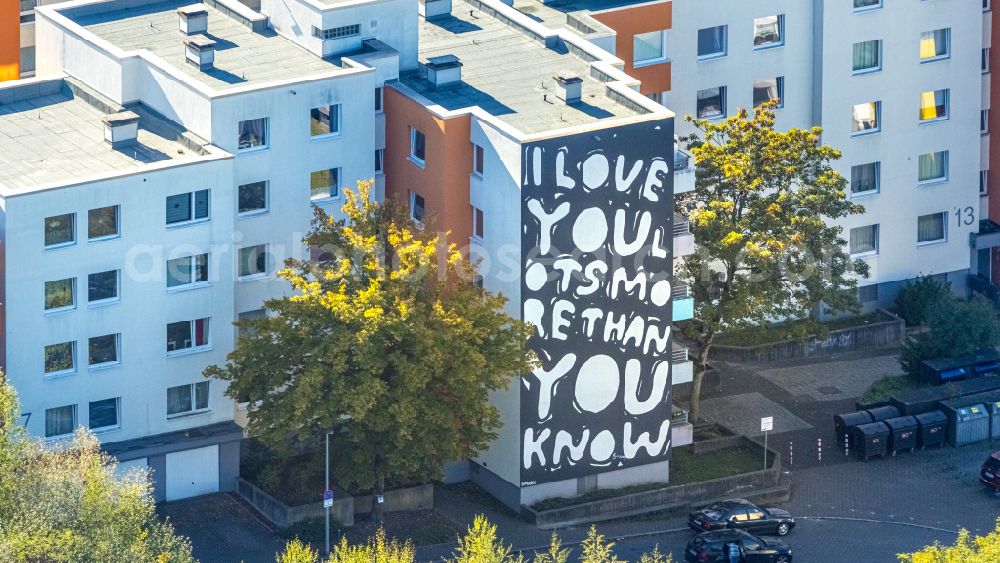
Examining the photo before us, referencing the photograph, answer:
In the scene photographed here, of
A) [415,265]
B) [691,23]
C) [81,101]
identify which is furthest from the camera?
[691,23]

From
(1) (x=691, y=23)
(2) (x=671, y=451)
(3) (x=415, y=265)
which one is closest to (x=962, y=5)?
(1) (x=691, y=23)

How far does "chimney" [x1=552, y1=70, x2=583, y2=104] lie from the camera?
99312 millimetres

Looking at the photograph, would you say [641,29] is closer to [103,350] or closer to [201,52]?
[201,52]

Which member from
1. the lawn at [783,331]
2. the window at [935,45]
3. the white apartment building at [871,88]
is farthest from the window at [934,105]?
the lawn at [783,331]

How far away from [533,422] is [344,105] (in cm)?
1342

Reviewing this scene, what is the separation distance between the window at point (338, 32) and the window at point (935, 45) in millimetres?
28467

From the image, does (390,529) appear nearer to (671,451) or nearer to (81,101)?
(671,451)

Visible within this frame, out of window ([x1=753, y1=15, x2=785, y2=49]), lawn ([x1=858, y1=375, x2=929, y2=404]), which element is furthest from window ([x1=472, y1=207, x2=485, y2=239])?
window ([x1=753, y1=15, x2=785, y2=49])

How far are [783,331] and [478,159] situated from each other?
15651 millimetres

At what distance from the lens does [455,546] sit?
320ft

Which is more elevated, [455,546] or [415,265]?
[415,265]

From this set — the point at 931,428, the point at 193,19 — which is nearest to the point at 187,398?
the point at 193,19

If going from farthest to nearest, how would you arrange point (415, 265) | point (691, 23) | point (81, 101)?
point (691, 23) → point (81, 101) → point (415, 265)

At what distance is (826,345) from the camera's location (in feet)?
384
